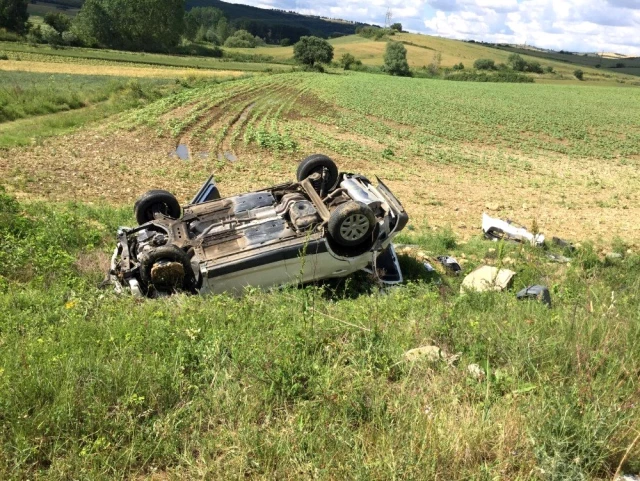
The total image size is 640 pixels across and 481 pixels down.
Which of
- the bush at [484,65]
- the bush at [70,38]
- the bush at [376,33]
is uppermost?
the bush at [376,33]

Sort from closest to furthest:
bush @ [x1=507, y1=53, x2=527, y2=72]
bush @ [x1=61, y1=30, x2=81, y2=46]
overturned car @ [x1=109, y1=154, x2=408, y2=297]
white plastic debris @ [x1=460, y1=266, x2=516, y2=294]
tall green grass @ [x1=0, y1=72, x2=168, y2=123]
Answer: overturned car @ [x1=109, y1=154, x2=408, y2=297]
white plastic debris @ [x1=460, y1=266, x2=516, y2=294]
tall green grass @ [x1=0, y1=72, x2=168, y2=123]
bush @ [x1=61, y1=30, x2=81, y2=46]
bush @ [x1=507, y1=53, x2=527, y2=72]

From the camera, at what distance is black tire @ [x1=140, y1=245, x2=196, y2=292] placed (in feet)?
18.2

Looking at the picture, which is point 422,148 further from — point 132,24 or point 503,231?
point 132,24

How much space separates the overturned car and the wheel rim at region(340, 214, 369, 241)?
0.01 metres

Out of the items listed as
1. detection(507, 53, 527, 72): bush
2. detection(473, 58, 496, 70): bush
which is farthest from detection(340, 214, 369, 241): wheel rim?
detection(507, 53, 527, 72): bush

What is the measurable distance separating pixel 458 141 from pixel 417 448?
74.0ft

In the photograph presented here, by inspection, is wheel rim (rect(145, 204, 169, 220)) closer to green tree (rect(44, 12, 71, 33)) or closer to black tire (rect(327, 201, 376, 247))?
black tire (rect(327, 201, 376, 247))

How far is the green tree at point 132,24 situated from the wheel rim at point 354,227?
7432cm

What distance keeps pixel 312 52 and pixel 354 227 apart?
6401 centimetres

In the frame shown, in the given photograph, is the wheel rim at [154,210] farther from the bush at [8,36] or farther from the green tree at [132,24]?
the green tree at [132,24]

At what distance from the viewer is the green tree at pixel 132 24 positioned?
227 ft

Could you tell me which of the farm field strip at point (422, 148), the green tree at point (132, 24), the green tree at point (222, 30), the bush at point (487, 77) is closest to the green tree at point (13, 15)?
the green tree at point (132, 24)

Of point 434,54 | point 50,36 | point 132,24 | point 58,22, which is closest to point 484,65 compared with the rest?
point 434,54

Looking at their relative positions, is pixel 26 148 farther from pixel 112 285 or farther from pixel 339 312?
pixel 339 312
